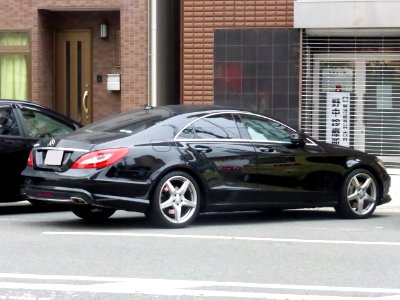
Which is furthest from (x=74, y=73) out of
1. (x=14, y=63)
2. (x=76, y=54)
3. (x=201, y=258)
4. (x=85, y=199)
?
(x=201, y=258)

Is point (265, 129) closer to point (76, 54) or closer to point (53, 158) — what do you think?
point (53, 158)

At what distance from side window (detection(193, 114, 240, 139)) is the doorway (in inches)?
337

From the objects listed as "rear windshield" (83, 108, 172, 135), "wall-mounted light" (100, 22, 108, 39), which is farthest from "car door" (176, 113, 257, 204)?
"wall-mounted light" (100, 22, 108, 39)

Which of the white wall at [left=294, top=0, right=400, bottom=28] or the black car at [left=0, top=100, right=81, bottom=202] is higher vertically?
the white wall at [left=294, top=0, right=400, bottom=28]

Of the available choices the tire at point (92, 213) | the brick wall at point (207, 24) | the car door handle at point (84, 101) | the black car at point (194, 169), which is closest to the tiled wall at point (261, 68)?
the brick wall at point (207, 24)

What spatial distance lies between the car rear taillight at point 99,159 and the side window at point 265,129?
180cm

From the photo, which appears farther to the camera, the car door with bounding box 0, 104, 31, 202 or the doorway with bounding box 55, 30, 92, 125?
the doorway with bounding box 55, 30, 92, 125

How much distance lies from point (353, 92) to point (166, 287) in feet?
36.1

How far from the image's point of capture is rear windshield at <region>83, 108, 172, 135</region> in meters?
9.78

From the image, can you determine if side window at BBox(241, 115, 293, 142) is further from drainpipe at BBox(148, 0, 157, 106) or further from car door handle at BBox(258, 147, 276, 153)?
drainpipe at BBox(148, 0, 157, 106)

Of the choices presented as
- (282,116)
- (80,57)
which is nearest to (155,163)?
(282,116)

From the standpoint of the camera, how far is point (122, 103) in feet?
57.9

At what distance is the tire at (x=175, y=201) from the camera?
9477mm

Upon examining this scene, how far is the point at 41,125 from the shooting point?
11281mm
